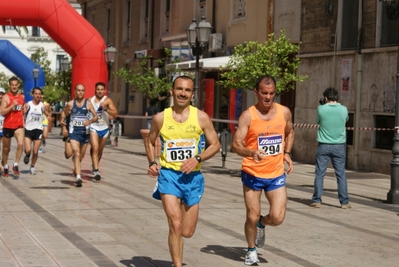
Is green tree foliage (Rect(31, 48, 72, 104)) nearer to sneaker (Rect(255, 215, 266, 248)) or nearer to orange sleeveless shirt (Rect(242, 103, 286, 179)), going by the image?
sneaker (Rect(255, 215, 266, 248))

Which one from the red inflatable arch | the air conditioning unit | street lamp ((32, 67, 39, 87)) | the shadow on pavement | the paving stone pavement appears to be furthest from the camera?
street lamp ((32, 67, 39, 87))

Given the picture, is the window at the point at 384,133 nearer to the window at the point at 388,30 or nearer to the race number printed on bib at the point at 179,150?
the window at the point at 388,30

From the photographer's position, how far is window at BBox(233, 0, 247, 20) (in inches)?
1190

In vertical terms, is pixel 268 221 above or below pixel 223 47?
below

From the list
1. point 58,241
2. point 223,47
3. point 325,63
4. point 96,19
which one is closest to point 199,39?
point 325,63

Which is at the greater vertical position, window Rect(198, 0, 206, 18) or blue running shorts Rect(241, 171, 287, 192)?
window Rect(198, 0, 206, 18)

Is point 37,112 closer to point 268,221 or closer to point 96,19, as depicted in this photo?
point 268,221

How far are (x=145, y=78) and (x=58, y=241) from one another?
74.3ft

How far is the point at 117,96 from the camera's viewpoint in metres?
48.2

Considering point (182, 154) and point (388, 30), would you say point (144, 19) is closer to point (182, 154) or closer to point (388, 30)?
point (388, 30)

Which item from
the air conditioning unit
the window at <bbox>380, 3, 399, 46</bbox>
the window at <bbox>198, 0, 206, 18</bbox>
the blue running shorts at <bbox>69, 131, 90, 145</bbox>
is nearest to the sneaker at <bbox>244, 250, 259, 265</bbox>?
the blue running shorts at <bbox>69, 131, 90, 145</bbox>

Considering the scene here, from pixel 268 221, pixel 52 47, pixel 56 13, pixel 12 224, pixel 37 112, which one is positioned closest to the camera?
pixel 268 221

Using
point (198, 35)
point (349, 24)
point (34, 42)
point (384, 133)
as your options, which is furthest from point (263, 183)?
point (34, 42)

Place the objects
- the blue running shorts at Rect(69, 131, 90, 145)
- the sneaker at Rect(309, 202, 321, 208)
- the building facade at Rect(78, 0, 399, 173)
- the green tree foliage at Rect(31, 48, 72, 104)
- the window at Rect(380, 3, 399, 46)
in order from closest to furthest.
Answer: the sneaker at Rect(309, 202, 321, 208) < the blue running shorts at Rect(69, 131, 90, 145) < the window at Rect(380, 3, 399, 46) < the building facade at Rect(78, 0, 399, 173) < the green tree foliage at Rect(31, 48, 72, 104)
